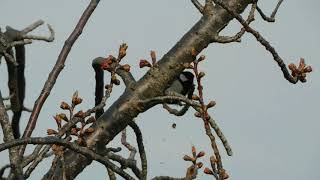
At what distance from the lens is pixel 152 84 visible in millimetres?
4258

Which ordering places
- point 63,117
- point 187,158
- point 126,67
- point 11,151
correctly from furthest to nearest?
point 126,67 < point 63,117 < point 11,151 < point 187,158

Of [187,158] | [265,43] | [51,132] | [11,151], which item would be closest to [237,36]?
[265,43]

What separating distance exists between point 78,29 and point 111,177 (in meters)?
1.35

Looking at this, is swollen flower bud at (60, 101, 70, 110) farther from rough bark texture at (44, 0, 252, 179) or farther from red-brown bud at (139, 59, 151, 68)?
red-brown bud at (139, 59, 151, 68)

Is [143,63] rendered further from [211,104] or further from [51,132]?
[211,104]

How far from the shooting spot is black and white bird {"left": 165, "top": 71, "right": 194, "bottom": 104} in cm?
424

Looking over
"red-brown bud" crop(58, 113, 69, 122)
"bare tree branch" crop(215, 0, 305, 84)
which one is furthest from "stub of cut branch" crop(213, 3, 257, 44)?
"red-brown bud" crop(58, 113, 69, 122)

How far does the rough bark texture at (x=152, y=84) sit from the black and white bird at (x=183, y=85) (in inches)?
1.9

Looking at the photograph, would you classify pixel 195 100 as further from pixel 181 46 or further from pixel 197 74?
pixel 181 46

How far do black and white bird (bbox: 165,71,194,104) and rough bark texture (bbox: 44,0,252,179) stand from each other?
0.15 feet

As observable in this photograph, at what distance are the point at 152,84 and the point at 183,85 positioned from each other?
23 cm

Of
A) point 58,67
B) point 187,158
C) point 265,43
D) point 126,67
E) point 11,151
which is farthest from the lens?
point 58,67

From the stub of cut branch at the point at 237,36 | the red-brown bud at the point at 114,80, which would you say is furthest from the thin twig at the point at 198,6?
the red-brown bud at the point at 114,80

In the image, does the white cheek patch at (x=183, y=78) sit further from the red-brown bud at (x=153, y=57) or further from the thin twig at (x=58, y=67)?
the thin twig at (x=58, y=67)
